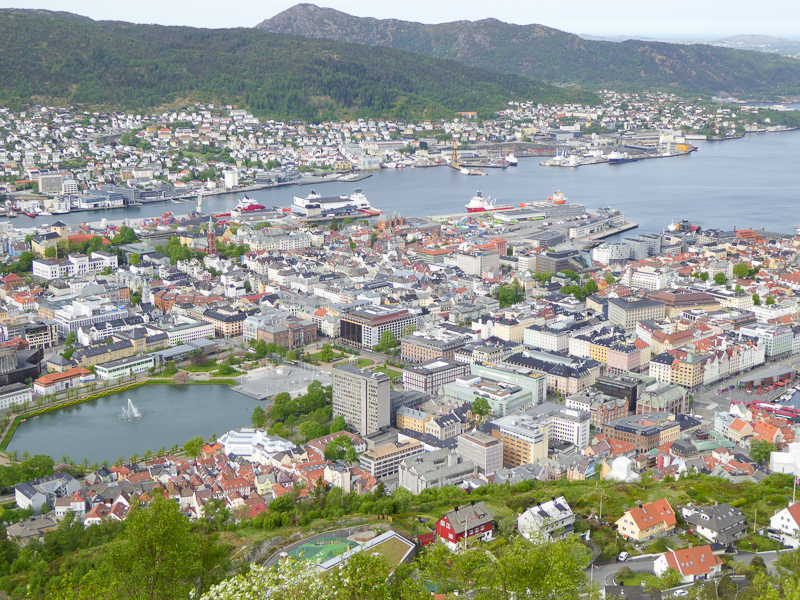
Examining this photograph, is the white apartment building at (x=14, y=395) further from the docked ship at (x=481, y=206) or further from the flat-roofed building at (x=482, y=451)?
the docked ship at (x=481, y=206)

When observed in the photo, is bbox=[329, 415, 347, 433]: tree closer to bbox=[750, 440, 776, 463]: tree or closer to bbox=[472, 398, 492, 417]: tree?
bbox=[472, 398, 492, 417]: tree

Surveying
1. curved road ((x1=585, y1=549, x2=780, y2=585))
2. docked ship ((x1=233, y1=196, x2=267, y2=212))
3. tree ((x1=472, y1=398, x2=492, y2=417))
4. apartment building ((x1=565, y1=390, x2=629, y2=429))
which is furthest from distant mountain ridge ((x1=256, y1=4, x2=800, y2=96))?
curved road ((x1=585, y1=549, x2=780, y2=585))

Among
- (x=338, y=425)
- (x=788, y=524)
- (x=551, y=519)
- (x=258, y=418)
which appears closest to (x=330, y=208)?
(x=258, y=418)

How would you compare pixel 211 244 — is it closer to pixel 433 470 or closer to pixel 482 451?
pixel 482 451

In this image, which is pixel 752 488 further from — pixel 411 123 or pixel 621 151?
pixel 411 123

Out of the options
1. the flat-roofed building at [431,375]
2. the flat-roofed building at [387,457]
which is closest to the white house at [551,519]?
the flat-roofed building at [387,457]
